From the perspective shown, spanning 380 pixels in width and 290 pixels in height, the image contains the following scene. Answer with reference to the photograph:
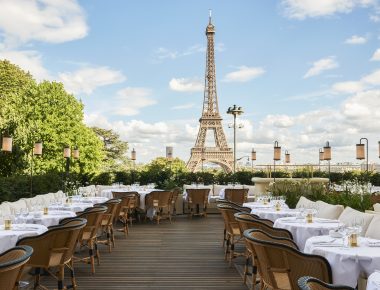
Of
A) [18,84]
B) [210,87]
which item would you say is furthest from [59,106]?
[210,87]

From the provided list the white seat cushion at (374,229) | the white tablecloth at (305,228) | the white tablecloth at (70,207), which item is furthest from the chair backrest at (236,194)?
the white seat cushion at (374,229)

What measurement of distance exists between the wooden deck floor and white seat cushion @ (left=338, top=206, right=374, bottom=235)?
1472mm

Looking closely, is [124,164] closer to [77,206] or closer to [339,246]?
[77,206]

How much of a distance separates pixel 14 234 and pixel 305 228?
3.21 m

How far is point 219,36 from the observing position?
142 feet

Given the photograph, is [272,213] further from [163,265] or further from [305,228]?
[305,228]

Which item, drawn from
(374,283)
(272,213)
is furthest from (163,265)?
(374,283)

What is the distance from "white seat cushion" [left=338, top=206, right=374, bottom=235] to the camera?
5582mm

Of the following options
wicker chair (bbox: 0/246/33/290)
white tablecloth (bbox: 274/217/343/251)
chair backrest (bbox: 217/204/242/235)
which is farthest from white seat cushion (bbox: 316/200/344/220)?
wicker chair (bbox: 0/246/33/290)

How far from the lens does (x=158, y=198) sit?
12.7 metres

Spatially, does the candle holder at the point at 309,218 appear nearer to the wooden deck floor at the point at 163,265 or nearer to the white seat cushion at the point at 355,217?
the white seat cushion at the point at 355,217

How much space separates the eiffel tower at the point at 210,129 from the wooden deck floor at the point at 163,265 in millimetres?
25144

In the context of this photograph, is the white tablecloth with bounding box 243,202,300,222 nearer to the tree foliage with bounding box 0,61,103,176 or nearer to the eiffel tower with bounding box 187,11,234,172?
the tree foliage with bounding box 0,61,103,176

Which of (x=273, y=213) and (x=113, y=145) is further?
(x=113, y=145)
